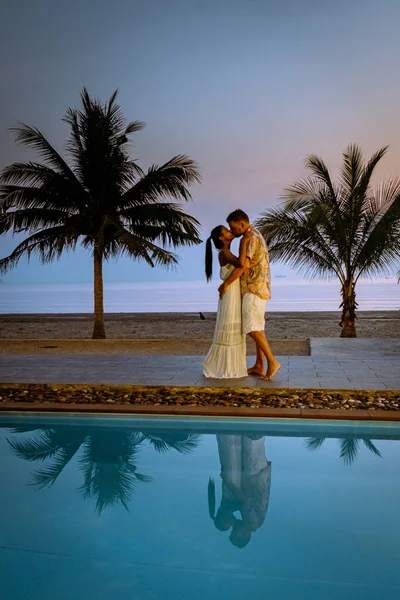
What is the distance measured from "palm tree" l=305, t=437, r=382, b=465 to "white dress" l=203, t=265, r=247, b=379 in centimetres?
188

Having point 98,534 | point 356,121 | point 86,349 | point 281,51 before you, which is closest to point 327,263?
point 86,349

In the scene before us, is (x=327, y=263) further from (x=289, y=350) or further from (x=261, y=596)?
(x=261, y=596)

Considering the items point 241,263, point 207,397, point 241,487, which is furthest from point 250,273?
point 241,487

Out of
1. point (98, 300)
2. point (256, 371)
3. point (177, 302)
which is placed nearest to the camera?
point (256, 371)

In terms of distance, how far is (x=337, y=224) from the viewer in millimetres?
12648

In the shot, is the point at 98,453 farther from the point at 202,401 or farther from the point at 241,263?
the point at 241,263

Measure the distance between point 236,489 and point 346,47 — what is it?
1488 cm

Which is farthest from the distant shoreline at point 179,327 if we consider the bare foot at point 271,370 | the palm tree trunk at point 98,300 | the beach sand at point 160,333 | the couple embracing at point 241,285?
the couple embracing at point 241,285

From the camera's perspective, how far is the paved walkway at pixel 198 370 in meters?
6.65

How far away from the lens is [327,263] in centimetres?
1305

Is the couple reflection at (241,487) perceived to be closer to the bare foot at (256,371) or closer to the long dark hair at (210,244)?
the bare foot at (256,371)

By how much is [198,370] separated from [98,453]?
9.51 ft

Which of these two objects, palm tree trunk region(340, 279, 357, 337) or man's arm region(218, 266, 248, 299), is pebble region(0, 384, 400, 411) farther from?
palm tree trunk region(340, 279, 357, 337)

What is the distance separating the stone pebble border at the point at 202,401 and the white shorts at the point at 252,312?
0.70 metres
